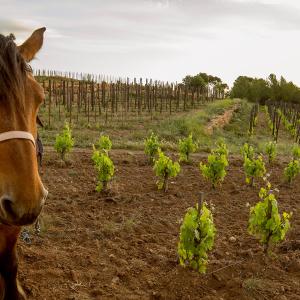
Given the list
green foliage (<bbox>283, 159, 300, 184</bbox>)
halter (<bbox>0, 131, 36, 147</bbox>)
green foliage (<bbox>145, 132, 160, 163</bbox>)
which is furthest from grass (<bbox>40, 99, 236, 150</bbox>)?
halter (<bbox>0, 131, 36, 147</bbox>)

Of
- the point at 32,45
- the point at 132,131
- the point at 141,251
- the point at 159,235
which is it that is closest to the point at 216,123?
the point at 132,131

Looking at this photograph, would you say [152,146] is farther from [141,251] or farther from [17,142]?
[17,142]

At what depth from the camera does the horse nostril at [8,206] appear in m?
2.08

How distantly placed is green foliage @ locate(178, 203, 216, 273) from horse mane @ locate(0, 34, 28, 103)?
312 centimetres

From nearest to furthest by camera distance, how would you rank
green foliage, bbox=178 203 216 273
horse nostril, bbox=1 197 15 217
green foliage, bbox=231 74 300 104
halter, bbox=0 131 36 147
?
horse nostril, bbox=1 197 15 217, halter, bbox=0 131 36 147, green foliage, bbox=178 203 216 273, green foliage, bbox=231 74 300 104

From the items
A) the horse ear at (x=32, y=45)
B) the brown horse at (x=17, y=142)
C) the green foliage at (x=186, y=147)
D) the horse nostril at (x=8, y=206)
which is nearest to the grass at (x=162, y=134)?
the green foliage at (x=186, y=147)

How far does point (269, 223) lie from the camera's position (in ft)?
18.2

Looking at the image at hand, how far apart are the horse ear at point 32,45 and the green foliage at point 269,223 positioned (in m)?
3.71

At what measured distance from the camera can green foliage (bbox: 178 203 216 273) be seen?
4.93 metres

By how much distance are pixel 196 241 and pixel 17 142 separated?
329 centimetres

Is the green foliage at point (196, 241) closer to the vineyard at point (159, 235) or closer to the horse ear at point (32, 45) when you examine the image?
the vineyard at point (159, 235)

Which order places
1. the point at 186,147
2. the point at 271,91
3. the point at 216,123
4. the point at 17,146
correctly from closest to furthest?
1. the point at 17,146
2. the point at 186,147
3. the point at 216,123
4. the point at 271,91

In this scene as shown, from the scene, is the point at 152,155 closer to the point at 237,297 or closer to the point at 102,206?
the point at 102,206

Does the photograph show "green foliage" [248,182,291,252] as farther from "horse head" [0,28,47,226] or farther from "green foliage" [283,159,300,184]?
"green foliage" [283,159,300,184]
